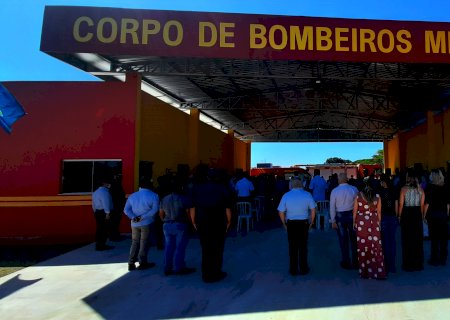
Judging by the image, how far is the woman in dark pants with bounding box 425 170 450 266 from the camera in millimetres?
5578

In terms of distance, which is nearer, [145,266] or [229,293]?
[229,293]

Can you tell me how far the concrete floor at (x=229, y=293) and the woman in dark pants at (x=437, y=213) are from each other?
0.28m

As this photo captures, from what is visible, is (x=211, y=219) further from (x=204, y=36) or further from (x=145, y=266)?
(x=204, y=36)

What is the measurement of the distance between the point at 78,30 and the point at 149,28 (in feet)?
6.01

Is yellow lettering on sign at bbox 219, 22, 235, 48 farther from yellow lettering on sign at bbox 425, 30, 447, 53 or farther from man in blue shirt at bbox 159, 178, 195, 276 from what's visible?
yellow lettering on sign at bbox 425, 30, 447, 53

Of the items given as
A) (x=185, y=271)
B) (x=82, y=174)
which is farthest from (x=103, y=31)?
(x=185, y=271)

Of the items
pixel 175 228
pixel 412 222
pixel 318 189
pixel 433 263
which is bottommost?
pixel 433 263

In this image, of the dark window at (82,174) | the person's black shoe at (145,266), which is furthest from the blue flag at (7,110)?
the person's black shoe at (145,266)

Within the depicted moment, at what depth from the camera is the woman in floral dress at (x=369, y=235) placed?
16.1 feet

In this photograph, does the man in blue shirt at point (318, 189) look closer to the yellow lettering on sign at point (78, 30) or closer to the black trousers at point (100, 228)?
the black trousers at point (100, 228)

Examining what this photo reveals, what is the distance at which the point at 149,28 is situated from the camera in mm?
9023

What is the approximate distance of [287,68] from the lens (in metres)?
12.3

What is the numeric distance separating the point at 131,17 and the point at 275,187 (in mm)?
6993

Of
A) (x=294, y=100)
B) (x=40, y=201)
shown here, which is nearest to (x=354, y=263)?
(x=40, y=201)
